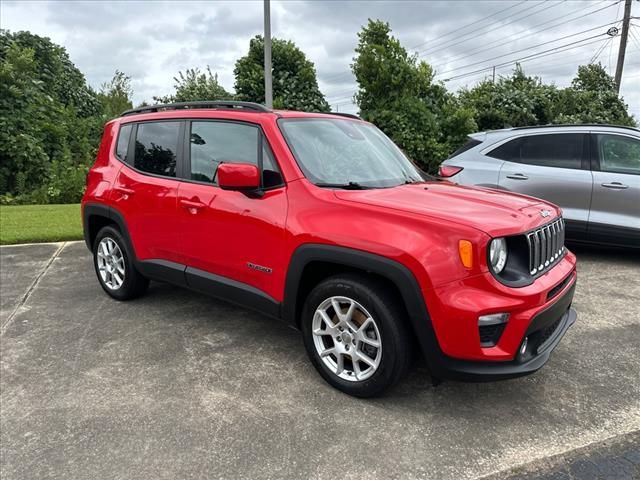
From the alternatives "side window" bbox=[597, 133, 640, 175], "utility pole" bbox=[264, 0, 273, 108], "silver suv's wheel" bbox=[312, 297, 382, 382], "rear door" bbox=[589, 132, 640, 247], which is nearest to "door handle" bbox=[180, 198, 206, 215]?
"silver suv's wheel" bbox=[312, 297, 382, 382]

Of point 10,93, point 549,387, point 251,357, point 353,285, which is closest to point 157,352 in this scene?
point 251,357

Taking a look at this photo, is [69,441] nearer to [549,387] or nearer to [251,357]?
[251,357]

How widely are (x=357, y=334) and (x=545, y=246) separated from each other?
4.12 ft

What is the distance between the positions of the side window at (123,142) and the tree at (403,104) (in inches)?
260

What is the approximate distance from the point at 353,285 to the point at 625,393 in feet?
6.06

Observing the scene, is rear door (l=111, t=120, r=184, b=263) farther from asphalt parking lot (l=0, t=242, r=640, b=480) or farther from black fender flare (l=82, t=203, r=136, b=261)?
asphalt parking lot (l=0, t=242, r=640, b=480)

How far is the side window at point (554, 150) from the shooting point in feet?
20.2

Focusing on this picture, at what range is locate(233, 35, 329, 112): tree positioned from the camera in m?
11.9

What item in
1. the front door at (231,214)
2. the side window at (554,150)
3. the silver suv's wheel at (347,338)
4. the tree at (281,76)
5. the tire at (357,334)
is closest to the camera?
the tire at (357,334)

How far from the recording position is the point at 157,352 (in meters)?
3.72

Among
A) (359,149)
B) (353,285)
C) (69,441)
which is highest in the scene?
(359,149)

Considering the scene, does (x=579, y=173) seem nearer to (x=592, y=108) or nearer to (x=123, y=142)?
(x=123, y=142)

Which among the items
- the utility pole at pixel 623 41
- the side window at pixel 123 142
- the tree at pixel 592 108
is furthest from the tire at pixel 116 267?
the utility pole at pixel 623 41

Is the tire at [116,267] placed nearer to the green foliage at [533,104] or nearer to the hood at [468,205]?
the hood at [468,205]
